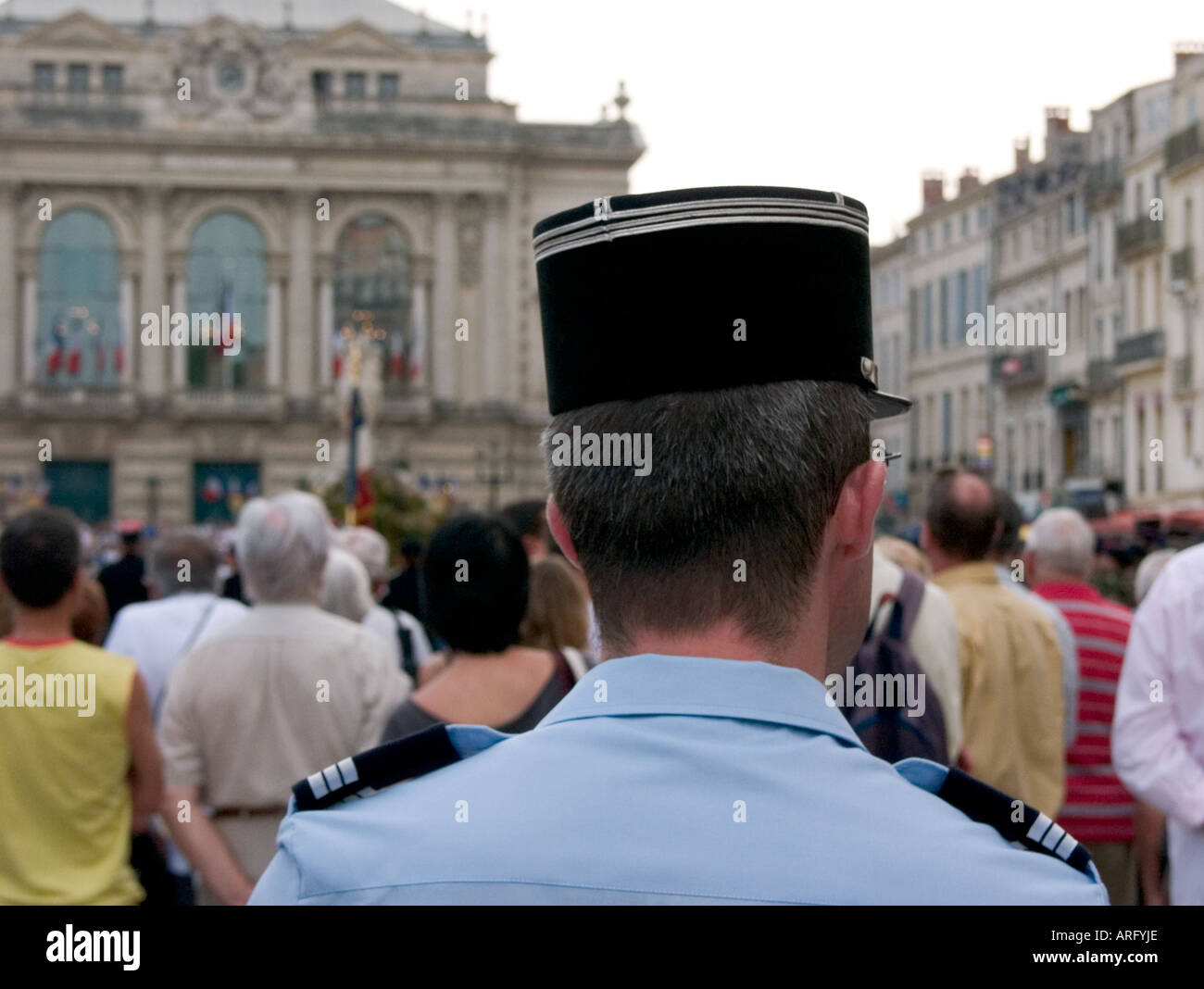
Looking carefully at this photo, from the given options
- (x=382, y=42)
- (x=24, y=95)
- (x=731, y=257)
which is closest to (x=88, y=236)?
(x=24, y=95)

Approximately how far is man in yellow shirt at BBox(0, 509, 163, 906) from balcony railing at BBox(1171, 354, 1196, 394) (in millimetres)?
35550

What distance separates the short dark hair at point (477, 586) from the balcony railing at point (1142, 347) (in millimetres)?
37996

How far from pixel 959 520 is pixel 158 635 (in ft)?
9.91

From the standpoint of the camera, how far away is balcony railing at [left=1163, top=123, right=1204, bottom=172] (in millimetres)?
34938

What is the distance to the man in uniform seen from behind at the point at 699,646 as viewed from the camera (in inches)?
60.7

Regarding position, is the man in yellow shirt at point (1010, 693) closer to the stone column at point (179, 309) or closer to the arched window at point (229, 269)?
the stone column at point (179, 309)

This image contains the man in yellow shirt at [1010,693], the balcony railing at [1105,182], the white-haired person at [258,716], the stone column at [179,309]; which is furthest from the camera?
the stone column at [179,309]

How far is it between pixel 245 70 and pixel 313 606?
163 ft

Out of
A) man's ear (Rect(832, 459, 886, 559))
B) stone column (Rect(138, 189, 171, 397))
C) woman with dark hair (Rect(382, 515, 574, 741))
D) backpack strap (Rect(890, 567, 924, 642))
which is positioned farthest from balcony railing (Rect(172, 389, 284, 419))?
man's ear (Rect(832, 459, 886, 559))

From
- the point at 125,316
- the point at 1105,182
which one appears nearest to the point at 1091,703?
the point at 1105,182

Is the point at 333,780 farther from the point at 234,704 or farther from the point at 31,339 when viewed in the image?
the point at 31,339

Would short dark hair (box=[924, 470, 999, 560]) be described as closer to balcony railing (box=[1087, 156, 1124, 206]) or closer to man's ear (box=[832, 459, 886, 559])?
man's ear (box=[832, 459, 886, 559])

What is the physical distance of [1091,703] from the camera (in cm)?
643

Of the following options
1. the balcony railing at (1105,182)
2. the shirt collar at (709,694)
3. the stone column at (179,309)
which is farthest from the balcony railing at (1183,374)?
the shirt collar at (709,694)
